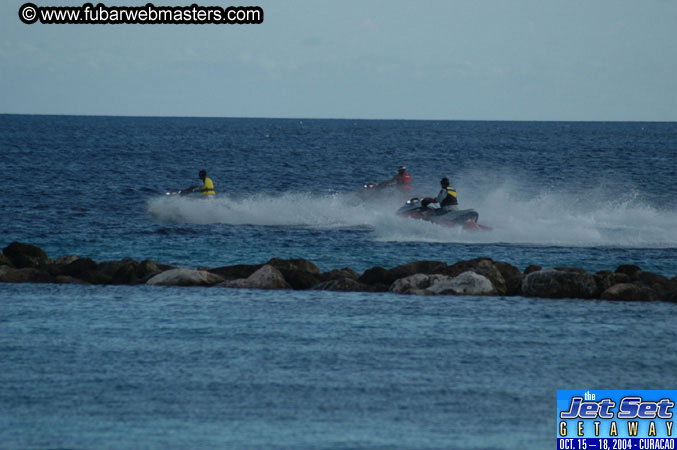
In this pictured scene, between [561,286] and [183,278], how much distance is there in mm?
8212

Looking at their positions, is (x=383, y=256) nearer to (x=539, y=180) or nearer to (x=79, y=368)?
(x=79, y=368)

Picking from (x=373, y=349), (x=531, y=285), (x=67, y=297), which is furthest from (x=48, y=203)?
(x=373, y=349)

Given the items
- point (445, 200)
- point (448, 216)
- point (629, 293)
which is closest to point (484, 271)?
point (629, 293)

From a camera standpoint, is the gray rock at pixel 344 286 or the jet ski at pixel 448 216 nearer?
the gray rock at pixel 344 286

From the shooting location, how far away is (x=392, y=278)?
70.7 feet

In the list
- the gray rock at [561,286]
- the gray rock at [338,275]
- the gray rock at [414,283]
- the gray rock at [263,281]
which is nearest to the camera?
the gray rock at [561,286]

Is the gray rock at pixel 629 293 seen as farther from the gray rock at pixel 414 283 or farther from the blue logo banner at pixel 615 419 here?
the blue logo banner at pixel 615 419

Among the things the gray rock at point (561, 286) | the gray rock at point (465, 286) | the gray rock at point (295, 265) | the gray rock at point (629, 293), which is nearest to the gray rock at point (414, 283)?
the gray rock at point (465, 286)

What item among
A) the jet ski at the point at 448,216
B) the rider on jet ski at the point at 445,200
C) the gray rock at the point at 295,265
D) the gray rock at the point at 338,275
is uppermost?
the rider on jet ski at the point at 445,200

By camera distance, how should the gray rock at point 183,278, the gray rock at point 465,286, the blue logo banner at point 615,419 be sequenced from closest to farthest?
1. the blue logo banner at point 615,419
2. the gray rock at point 465,286
3. the gray rock at point 183,278

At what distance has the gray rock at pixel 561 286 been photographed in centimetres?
2012

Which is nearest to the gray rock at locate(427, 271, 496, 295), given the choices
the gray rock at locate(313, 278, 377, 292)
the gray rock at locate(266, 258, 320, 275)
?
the gray rock at locate(313, 278, 377, 292)

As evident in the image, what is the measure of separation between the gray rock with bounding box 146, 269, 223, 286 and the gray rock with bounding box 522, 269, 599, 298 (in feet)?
22.9

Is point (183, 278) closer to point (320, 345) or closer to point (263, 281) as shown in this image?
point (263, 281)
